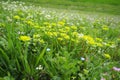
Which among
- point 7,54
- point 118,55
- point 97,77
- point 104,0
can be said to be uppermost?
point 7,54

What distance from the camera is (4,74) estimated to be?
3.11 meters

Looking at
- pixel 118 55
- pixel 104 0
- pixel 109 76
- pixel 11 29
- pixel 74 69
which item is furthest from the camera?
pixel 104 0

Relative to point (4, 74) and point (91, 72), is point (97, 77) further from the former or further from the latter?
point (4, 74)

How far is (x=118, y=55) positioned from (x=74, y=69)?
1855mm

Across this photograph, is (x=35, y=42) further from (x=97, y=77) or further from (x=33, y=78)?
(x=97, y=77)

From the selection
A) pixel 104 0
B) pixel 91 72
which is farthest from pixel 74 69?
pixel 104 0

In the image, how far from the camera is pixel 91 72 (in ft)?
10.5

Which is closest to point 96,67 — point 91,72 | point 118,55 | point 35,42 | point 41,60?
point 91,72

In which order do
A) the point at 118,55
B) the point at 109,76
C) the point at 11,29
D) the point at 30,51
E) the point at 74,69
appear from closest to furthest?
the point at 74,69 < the point at 109,76 < the point at 30,51 < the point at 11,29 < the point at 118,55

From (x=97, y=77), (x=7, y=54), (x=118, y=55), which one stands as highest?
(x=7, y=54)

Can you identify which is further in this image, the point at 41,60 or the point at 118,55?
the point at 118,55

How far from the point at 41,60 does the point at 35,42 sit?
0.50 meters

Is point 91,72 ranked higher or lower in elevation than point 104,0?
higher

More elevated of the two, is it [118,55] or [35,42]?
[35,42]
